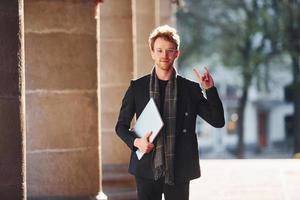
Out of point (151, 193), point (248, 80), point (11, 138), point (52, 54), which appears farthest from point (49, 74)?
point (248, 80)

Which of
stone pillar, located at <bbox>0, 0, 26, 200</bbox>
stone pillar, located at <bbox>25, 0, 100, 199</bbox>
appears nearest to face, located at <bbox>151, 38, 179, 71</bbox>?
stone pillar, located at <bbox>0, 0, 26, 200</bbox>

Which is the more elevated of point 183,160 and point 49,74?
point 49,74

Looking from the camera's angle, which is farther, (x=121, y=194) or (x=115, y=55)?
(x=115, y=55)

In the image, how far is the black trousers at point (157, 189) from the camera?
446cm

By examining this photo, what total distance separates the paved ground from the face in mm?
5257

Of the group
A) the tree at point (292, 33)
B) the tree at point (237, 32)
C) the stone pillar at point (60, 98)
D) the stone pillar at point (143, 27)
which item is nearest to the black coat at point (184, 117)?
the stone pillar at point (60, 98)

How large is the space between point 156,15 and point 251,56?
13630 mm

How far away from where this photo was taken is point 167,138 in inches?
173

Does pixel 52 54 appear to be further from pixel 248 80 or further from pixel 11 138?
pixel 248 80

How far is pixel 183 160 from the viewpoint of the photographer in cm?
446

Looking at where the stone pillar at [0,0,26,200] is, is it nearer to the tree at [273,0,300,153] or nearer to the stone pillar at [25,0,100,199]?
the stone pillar at [25,0,100,199]

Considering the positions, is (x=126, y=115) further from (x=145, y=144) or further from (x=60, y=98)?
(x=60, y=98)

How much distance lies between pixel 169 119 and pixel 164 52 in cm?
37

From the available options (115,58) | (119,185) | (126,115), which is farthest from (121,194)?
(126,115)
